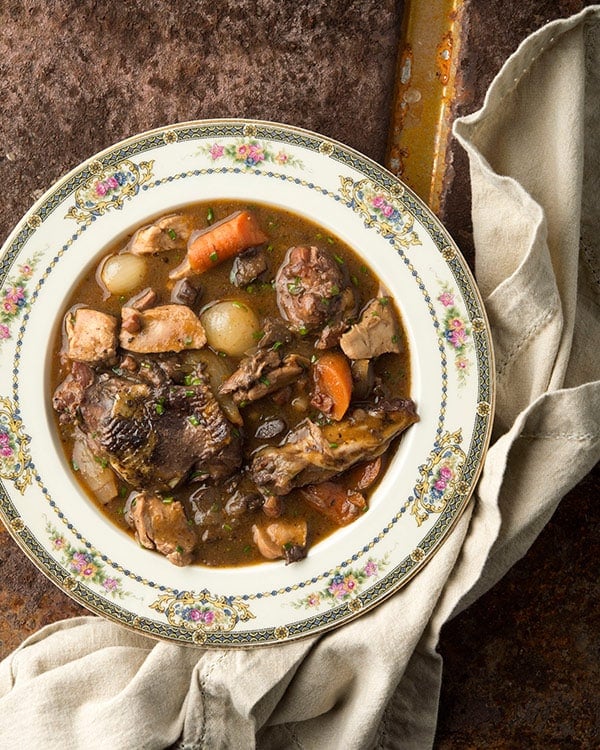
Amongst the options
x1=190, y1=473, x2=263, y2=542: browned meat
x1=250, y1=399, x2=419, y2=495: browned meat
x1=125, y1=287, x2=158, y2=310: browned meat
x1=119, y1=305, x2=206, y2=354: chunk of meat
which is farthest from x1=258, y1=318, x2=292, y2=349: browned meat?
x1=190, y1=473, x2=263, y2=542: browned meat

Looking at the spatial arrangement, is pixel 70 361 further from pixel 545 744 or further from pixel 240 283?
pixel 545 744

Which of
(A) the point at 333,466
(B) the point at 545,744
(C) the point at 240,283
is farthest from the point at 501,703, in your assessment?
(C) the point at 240,283

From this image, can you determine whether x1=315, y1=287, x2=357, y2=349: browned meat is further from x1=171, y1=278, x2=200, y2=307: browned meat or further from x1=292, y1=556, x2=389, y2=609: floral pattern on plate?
x1=292, y1=556, x2=389, y2=609: floral pattern on plate

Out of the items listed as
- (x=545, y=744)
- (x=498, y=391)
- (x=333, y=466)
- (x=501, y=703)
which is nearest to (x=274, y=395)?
(x=333, y=466)

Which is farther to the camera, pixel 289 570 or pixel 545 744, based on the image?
pixel 545 744

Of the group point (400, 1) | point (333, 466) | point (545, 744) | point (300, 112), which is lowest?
point (545, 744)

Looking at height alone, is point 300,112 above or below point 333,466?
above

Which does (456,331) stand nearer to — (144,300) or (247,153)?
(247,153)

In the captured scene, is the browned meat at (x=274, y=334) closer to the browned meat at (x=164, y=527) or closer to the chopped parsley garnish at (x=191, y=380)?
the chopped parsley garnish at (x=191, y=380)
